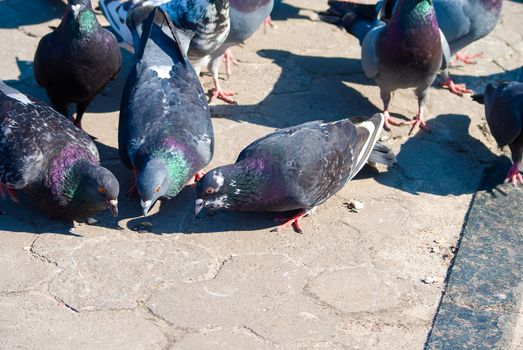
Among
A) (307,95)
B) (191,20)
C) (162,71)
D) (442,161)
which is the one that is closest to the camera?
(162,71)

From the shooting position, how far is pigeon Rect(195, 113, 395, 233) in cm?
507

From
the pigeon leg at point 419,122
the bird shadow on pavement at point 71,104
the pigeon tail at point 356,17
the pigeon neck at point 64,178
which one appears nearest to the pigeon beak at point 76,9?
the bird shadow on pavement at point 71,104

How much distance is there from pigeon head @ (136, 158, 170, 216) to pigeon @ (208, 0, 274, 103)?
1.85m

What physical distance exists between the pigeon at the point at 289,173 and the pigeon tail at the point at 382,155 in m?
0.33

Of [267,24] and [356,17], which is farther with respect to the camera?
[267,24]

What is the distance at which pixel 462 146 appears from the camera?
6.47 m

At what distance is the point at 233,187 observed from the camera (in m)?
5.07

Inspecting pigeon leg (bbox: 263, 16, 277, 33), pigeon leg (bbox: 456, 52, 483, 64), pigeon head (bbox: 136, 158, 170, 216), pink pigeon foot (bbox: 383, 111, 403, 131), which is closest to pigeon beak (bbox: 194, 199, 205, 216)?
pigeon head (bbox: 136, 158, 170, 216)

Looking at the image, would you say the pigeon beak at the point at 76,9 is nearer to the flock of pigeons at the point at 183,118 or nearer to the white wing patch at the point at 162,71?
the flock of pigeons at the point at 183,118

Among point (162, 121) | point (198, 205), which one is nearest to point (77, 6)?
point (162, 121)

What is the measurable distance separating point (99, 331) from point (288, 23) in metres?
4.54

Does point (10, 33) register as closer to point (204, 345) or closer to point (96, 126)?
point (96, 126)

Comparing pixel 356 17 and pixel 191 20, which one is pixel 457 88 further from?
pixel 191 20

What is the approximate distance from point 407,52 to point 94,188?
2707 mm
